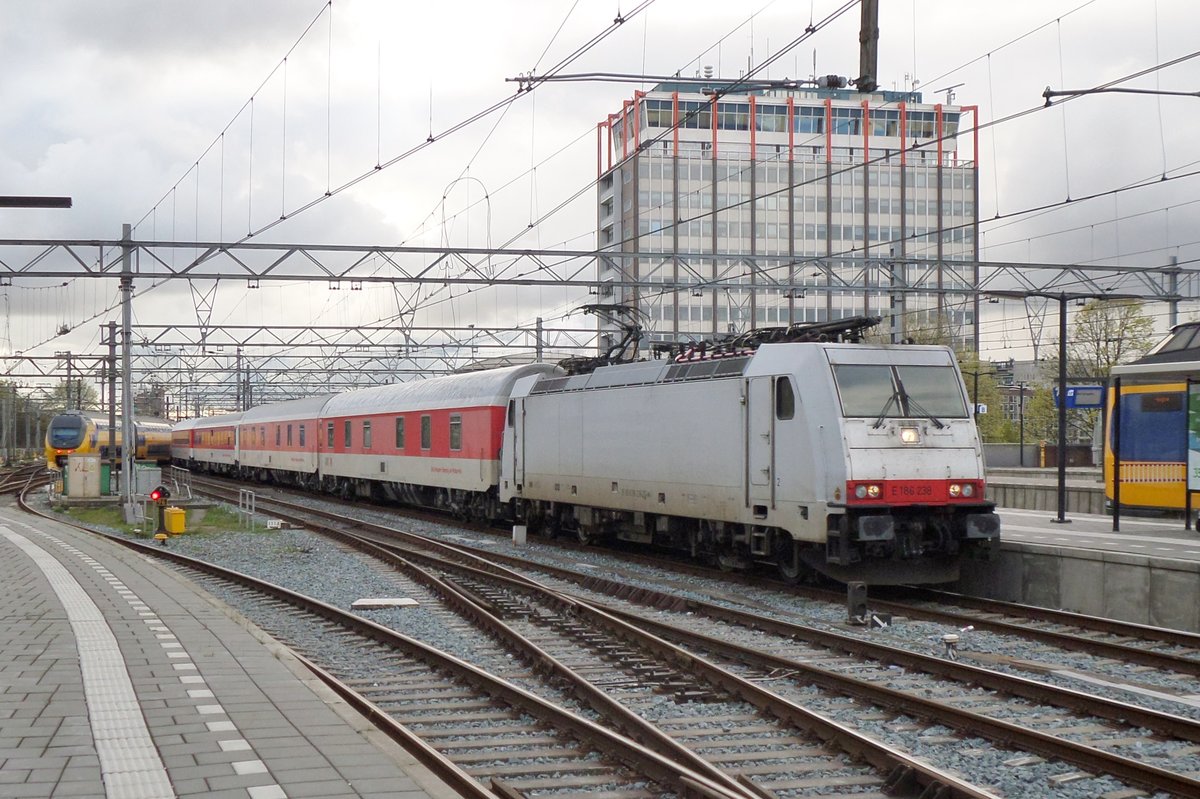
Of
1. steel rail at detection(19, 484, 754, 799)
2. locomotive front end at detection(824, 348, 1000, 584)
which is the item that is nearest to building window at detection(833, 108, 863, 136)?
locomotive front end at detection(824, 348, 1000, 584)

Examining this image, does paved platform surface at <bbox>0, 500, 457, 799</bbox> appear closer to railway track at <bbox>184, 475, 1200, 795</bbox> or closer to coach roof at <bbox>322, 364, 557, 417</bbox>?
railway track at <bbox>184, 475, 1200, 795</bbox>

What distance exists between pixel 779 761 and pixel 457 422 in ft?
71.8

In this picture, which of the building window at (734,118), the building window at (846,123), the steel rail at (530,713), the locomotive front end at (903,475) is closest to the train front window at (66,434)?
the steel rail at (530,713)

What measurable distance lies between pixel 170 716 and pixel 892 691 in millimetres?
5189

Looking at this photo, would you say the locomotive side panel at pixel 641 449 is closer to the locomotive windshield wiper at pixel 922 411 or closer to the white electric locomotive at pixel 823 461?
the white electric locomotive at pixel 823 461

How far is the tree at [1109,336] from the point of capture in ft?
153

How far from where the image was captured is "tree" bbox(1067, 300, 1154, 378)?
4668 cm

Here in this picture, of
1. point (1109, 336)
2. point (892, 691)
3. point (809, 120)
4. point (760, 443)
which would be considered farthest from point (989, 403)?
point (892, 691)

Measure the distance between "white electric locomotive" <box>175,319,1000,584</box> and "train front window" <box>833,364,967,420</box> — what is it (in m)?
0.02

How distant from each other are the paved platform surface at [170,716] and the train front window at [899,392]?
25.5ft

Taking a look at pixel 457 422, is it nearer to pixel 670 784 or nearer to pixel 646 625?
pixel 646 625

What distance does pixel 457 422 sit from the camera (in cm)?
2922

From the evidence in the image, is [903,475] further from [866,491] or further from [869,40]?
[869,40]

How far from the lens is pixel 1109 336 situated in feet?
154
